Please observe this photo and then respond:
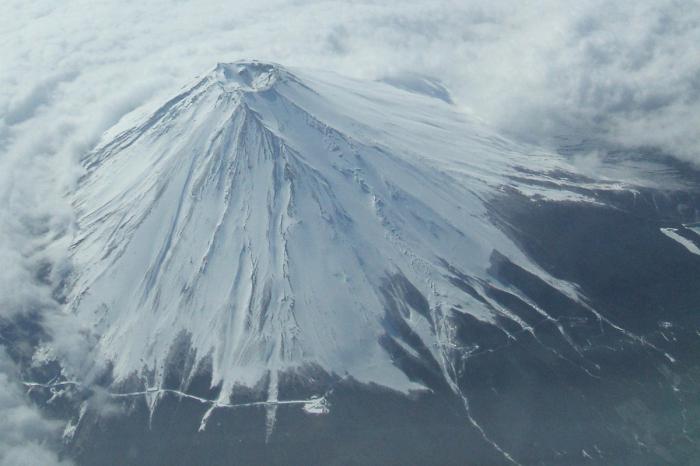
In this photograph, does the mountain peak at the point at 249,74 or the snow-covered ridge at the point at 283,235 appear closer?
the snow-covered ridge at the point at 283,235

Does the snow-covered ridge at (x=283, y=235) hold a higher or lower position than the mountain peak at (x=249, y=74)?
lower

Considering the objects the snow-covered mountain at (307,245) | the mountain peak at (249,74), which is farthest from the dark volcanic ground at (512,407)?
the mountain peak at (249,74)

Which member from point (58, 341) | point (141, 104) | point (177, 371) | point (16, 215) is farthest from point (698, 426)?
point (141, 104)

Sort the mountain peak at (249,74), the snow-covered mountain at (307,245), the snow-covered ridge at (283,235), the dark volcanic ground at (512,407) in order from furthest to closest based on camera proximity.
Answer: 1. the mountain peak at (249,74)
2. the snow-covered ridge at (283,235)
3. the snow-covered mountain at (307,245)
4. the dark volcanic ground at (512,407)

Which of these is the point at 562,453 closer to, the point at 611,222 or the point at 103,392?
the point at 611,222

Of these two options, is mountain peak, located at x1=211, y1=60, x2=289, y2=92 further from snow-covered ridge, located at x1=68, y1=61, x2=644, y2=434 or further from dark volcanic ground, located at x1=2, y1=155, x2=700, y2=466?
dark volcanic ground, located at x1=2, y1=155, x2=700, y2=466

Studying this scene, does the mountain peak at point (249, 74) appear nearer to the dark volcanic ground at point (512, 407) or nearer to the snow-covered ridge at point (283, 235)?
the snow-covered ridge at point (283, 235)

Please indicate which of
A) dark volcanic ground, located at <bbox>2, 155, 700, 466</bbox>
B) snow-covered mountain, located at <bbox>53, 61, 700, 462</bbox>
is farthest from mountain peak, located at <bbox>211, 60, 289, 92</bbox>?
dark volcanic ground, located at <bbox>2, 155, 700, 466</bbox>
